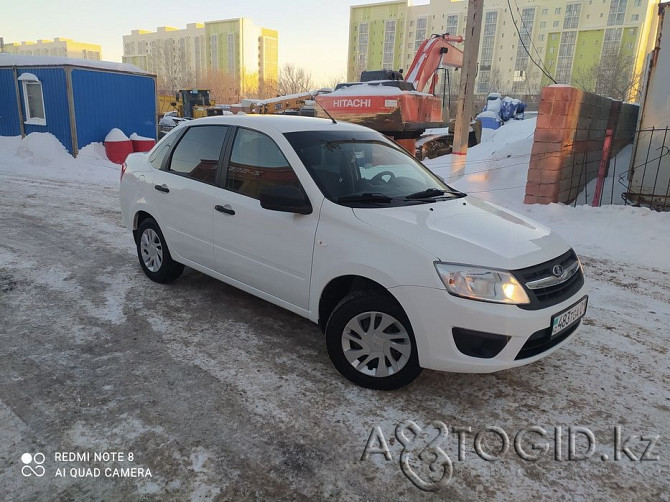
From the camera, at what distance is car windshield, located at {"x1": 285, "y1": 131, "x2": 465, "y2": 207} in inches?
135

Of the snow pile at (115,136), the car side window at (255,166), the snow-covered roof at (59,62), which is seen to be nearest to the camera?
the car side window at (255,166)

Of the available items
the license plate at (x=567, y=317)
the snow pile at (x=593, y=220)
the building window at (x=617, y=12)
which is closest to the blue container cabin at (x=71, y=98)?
the snow pile at (x=593, y=220)

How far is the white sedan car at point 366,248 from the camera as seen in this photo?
2.76 metres

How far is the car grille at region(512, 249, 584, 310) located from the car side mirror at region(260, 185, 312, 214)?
145cm

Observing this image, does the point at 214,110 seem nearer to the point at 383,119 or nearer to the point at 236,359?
the point at 383,119

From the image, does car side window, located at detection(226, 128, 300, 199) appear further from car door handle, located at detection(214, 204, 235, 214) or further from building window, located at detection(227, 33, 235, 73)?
building window, located at detection(227, 33, 235, 73)

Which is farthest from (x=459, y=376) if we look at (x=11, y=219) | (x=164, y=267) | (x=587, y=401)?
(x=11, y=219)

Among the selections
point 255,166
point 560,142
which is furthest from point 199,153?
point 560,142

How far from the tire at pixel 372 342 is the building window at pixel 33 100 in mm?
16223

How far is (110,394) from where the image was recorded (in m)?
2.99

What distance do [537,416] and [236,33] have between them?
122399 millimetres

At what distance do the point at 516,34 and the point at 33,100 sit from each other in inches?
3452

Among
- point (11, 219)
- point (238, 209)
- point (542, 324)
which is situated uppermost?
point (238, 209)

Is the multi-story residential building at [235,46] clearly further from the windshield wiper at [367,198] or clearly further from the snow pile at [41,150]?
the windshield wiper at [367,198]
